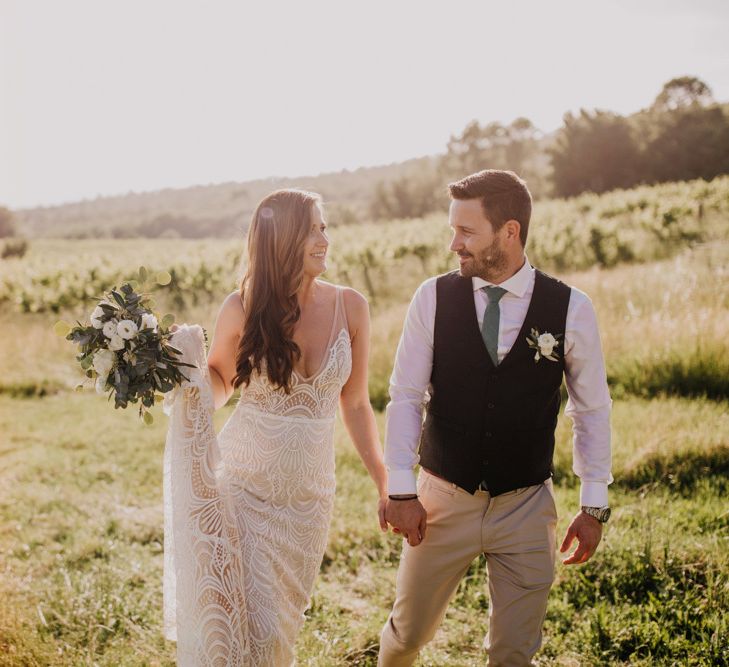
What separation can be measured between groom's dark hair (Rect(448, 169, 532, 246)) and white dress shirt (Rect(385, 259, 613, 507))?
0.72ft

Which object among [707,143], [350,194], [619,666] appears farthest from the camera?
[350,194]

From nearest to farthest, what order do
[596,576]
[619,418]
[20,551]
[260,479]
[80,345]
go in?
[80,345]
[260,479]
[596,576]
[20,551]
[619,418]

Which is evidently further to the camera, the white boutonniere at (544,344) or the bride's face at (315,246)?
the bride's face at (315,246)

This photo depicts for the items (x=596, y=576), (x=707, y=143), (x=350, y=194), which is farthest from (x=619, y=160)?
(x=350, y=194)

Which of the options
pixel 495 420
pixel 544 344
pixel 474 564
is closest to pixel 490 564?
pixel 495 420

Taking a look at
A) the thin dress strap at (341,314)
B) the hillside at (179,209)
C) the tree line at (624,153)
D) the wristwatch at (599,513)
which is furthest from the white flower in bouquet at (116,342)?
the hillside at (179,209)

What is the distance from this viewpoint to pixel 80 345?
9.43ft

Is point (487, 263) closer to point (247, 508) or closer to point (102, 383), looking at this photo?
point (247, 508)

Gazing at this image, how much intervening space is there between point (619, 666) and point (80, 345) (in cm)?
315

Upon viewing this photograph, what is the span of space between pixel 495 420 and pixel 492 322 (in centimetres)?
40

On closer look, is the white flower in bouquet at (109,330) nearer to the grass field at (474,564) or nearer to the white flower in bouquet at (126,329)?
the white flower in bouquet at (126,329)

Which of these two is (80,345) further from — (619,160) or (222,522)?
(619,160)

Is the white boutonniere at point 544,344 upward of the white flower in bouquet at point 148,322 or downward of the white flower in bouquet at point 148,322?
downward

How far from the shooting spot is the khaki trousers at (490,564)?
2768mm
